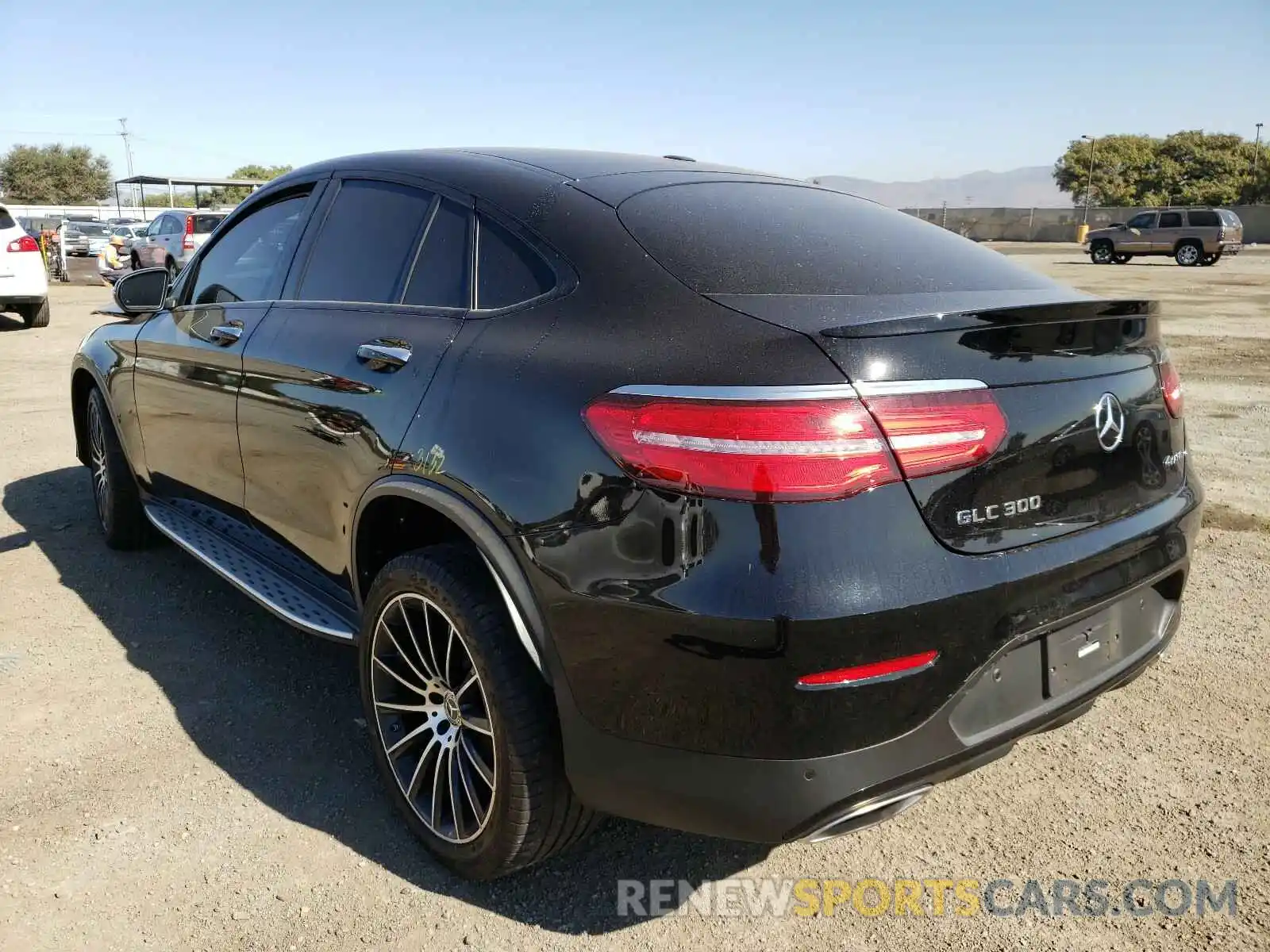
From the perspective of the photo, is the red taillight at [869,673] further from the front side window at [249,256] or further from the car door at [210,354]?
the front side window at [249,256]

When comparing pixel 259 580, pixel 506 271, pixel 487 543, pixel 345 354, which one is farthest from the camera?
pixel 259 580

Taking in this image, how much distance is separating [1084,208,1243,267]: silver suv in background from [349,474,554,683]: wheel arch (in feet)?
110

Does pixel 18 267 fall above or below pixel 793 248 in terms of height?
above

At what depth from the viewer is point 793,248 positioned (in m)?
2.34

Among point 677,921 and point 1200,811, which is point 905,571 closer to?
point 677,921

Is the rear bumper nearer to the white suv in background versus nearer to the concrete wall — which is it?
the white suv in background

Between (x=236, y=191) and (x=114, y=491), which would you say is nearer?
(x=114, y=491)

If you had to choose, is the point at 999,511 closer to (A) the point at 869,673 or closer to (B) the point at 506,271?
(A) the point at 869,673

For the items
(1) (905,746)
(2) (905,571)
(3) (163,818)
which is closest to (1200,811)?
(1) (905,746)

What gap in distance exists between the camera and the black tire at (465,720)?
215 cm

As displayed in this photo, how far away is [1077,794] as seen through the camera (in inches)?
108

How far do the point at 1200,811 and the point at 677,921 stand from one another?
1.48 metres

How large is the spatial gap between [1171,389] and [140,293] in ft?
13.2

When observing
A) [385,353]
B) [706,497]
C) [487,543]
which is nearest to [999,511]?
[706,497]
